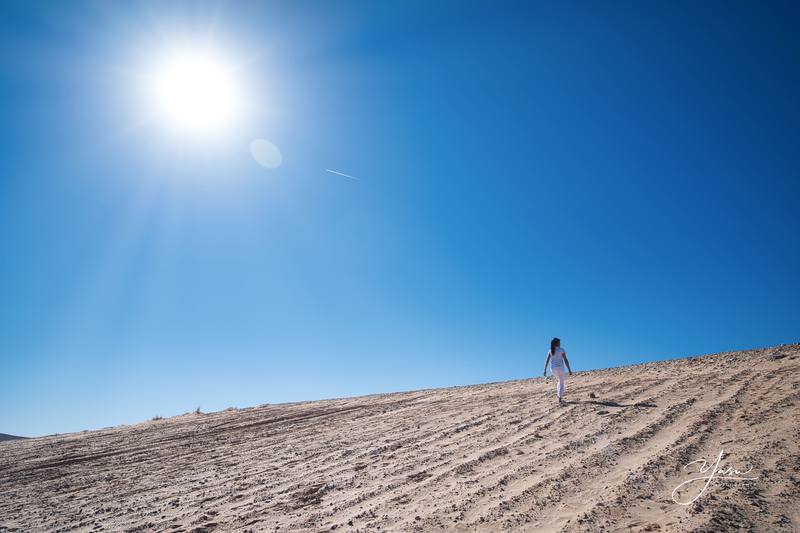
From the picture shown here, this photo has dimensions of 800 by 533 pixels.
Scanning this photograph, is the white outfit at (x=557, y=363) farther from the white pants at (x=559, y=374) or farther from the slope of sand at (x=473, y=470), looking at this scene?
the slope of sand at (x=473, y=470)

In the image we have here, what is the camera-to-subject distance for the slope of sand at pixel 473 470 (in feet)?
13.1

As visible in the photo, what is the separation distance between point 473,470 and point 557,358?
5.71 m

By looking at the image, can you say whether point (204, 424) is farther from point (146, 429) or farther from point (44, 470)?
point (44, 470)

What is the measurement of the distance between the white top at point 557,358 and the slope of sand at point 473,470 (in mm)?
907

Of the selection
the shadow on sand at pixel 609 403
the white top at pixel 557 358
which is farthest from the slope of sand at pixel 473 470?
the white top at pixel 557 358

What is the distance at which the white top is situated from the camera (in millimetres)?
10064

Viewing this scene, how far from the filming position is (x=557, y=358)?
10156 millimetres

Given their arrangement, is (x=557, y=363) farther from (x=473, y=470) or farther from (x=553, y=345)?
(x=473, y=470)

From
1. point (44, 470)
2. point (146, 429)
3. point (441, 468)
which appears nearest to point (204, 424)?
point (146, 429)

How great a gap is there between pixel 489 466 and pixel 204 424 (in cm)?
1227

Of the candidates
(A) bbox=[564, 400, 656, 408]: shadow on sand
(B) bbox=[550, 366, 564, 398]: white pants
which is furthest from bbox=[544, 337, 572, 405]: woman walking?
(A) bbox=[564, 400, 656, 408]: shadow on sand

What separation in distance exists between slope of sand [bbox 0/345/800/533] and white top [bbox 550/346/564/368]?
907 millimetres

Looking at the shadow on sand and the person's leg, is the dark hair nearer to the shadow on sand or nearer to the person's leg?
the person's leg

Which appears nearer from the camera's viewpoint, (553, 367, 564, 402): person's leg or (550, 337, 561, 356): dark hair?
(553, 367, 564, 402): person's leg
